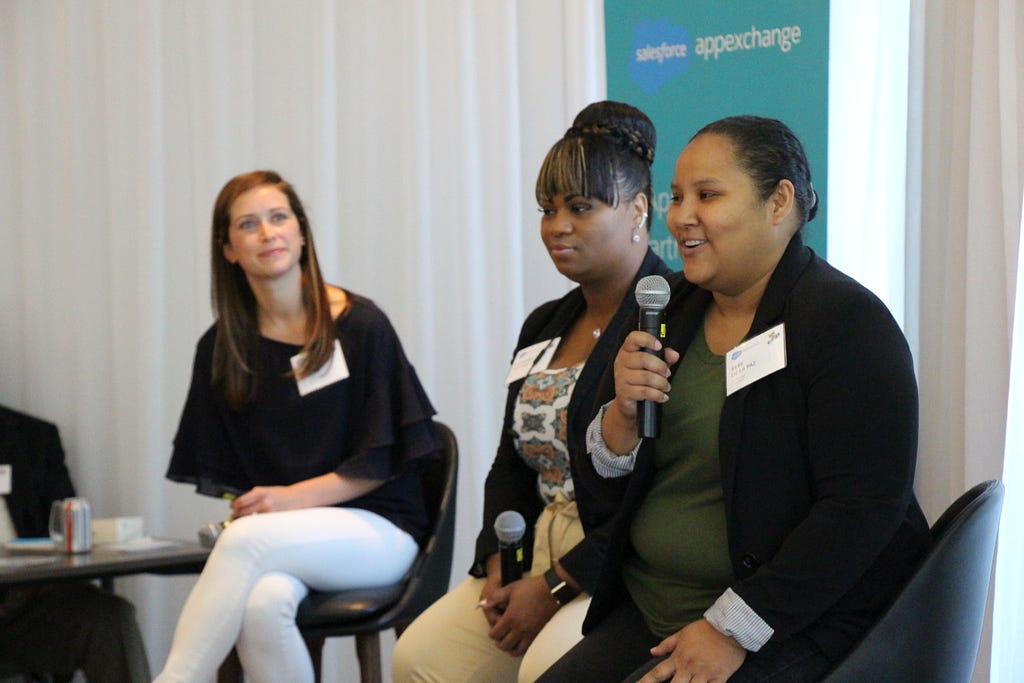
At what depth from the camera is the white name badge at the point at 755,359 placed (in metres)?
1.76

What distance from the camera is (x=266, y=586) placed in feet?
9.10

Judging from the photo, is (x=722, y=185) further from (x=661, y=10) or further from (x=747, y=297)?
(x=661, y=10)

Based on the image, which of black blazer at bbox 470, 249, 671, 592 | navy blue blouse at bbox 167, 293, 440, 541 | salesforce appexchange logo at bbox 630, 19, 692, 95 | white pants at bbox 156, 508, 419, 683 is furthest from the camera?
salesforce appexchange logo at bbox 630, 19, 692, 95

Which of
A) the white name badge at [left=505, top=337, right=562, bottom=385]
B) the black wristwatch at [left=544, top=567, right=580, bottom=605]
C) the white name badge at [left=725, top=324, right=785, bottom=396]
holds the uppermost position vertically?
the white name badge at [left=725, top=324, right=785, bottom=396]

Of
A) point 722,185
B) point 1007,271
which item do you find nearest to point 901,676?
point 722,185

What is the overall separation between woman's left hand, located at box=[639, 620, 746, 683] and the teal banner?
1.68 m

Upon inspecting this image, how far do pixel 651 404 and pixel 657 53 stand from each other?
1.97 m

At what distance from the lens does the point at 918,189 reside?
3.15 meters

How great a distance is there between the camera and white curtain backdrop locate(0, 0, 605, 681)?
4.21m

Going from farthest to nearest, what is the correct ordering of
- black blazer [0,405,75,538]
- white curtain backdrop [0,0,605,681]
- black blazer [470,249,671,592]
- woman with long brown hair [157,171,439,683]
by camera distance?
black blazer [0,405,75,538], white curtain backdrop [0,0,605,681], woman with long brown hair [157,171,439,683], black blazer [470,249,671,592]

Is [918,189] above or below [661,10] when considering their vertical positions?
below

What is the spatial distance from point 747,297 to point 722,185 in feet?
0.62

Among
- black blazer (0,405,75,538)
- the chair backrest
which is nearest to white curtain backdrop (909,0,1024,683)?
the chair backrest

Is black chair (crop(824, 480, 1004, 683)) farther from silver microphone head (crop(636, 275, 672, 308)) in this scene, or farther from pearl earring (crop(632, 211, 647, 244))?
pearl earring (crop(632, 211, 647, 244))
